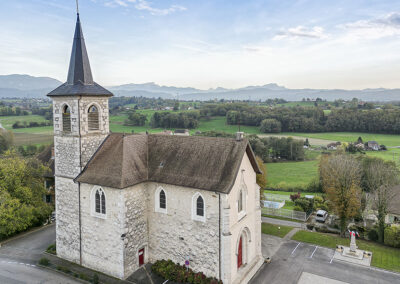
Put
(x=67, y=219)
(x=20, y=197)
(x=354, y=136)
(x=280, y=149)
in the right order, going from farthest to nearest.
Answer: (x=354, y=136)
(x=280, y=149)
(x=20, y=197)
(x=67, y=219)

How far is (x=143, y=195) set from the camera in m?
23.7

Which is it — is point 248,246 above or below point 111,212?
below

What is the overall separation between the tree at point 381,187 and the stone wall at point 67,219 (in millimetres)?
29190

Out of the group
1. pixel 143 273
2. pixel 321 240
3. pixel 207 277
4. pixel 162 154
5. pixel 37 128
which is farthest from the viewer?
pixel 37 128

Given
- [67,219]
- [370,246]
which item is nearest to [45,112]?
[67,219]

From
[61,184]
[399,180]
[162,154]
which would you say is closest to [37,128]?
[61,184]

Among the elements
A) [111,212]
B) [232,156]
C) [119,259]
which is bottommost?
[119,259]

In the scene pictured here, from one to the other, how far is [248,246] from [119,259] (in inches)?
405

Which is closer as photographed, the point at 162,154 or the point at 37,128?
the point at 162,154

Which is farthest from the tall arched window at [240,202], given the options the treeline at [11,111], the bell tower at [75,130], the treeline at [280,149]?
the treeline at [11,111]

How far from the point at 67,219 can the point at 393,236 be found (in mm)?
30543

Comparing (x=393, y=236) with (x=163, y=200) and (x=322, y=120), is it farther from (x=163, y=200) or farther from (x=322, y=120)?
(x=322, y=120)

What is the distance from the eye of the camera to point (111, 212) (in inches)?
880

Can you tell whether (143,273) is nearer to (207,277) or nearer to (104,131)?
(207,277)
